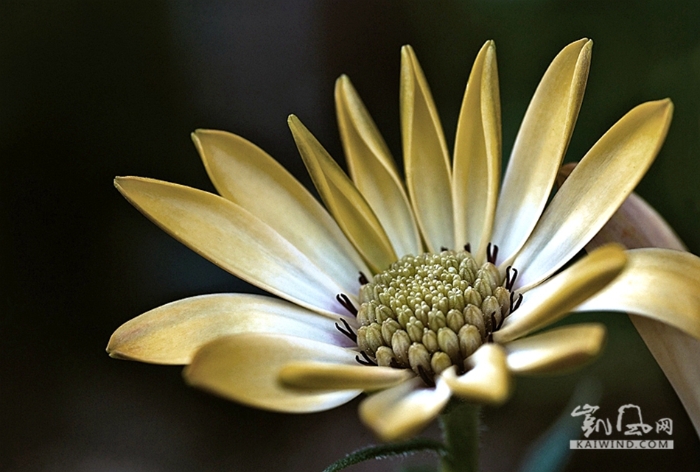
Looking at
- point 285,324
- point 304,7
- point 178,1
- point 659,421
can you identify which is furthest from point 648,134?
point 178,1

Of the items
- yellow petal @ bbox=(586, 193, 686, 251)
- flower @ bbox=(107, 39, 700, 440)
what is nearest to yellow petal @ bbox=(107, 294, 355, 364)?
flower @ bbox=(107, 39, 700, 440)

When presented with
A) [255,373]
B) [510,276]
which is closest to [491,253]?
[510,276]

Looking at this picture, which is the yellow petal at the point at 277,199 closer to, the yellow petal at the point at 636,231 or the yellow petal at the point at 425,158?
the yellow petal at the point at 425,158

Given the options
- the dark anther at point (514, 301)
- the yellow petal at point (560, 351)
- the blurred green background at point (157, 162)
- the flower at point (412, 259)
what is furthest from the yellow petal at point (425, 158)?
the blurred green background at point (157, 162)

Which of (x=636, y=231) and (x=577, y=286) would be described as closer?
(x=577, y=286)

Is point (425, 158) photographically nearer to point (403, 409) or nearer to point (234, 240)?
point (234, 240)

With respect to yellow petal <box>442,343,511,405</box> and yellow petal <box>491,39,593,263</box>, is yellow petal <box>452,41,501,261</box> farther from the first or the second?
yellow petal <box>442,343,511,405</box>

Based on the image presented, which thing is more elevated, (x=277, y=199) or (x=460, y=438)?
(x=277, y=199)
